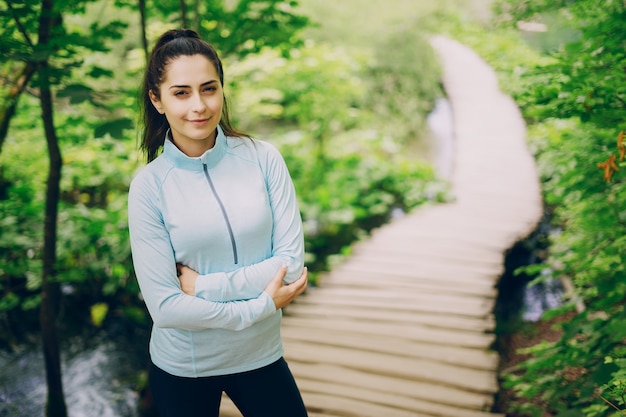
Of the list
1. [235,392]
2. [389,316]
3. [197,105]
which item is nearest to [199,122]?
[197,105]

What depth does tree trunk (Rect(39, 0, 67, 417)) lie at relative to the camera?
254 centimetres

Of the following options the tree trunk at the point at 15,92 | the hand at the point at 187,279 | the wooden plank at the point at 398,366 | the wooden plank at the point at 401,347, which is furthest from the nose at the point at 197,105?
the wooden plank at the point at 401,347

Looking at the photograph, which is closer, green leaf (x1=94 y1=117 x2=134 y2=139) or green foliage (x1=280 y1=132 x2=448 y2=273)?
green leaf (x1=94 y1=117 x2=134 y2=139)

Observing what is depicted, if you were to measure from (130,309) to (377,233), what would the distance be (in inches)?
104

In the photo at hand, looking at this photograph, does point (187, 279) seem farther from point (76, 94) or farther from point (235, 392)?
point (76, 94)

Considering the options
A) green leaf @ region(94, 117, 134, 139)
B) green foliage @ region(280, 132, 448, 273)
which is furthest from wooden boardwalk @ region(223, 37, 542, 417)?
green leaf @ region(94, 117, 134, 139)

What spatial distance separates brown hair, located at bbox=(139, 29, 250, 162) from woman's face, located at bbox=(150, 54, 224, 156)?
0.07ft

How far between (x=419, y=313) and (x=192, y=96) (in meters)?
2.95

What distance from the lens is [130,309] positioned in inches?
180

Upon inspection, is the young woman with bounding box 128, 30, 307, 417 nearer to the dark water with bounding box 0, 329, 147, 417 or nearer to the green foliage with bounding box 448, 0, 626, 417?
the green foliage with bounding box 448, 0, 626, 417

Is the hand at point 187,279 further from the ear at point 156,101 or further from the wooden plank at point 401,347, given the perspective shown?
the wooden plank at point 401,347

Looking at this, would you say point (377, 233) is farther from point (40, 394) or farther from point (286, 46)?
point (40, 394)

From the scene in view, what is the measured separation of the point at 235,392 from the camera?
1688 mm

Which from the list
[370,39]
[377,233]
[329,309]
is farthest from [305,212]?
[370,39]
